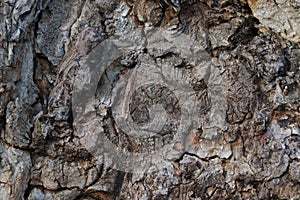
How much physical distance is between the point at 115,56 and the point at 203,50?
0.79 ft

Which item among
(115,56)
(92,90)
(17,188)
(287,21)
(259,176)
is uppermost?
(287,21)

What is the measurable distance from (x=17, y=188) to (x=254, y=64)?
2.35 feet

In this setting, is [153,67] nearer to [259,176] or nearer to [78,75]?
[78,75]

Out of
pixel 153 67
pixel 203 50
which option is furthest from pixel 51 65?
pixel 203 50

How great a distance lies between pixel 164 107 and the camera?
1247 millimetres

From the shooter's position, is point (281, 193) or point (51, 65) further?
point (51, 65)

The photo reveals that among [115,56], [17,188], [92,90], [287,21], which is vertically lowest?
[17,188]

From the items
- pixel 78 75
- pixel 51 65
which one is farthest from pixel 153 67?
pixel 51 65

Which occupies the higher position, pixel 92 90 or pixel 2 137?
pixel 92 90

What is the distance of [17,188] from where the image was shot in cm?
124

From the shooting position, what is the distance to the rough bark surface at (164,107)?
1.18m

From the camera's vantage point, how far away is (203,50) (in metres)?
1.24

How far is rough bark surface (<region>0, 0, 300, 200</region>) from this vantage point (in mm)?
1184

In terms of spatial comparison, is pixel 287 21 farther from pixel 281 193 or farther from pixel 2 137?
pixel 2 137
